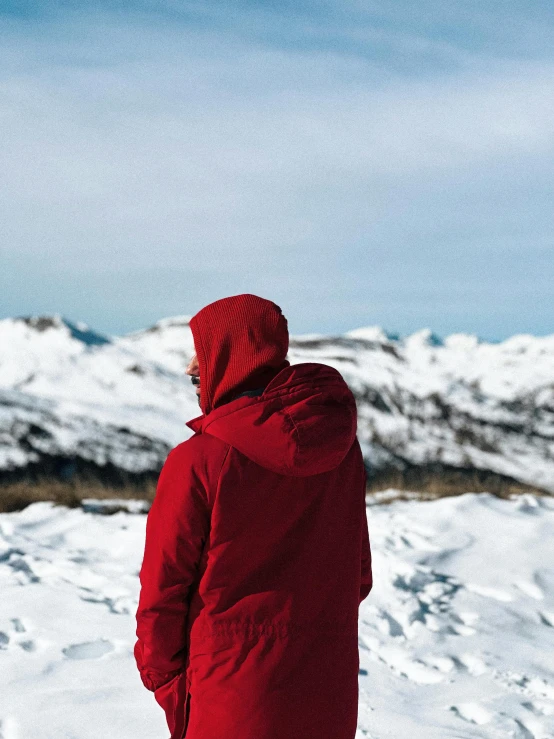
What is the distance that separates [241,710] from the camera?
1718 mm

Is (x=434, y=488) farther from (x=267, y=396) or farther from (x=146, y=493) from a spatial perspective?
(x=267, y=396)

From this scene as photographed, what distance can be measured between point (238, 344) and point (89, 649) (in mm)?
2857

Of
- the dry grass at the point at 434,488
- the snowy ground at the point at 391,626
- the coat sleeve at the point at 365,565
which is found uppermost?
the coat sleeve at the point at 365,565

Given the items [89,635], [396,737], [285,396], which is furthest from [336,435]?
[89,635]

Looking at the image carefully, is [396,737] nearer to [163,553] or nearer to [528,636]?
[528,636]

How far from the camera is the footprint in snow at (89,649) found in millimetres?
3865

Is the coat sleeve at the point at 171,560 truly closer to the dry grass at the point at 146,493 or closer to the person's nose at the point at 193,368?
the person's nose at the point at 193,368

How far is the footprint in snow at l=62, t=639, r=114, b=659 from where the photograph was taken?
387cm

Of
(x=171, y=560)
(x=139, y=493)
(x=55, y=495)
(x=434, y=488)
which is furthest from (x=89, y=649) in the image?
(x=434, y=488)

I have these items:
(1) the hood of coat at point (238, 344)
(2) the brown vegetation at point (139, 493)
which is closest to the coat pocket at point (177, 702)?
(1) the hood of coat at point (238, 344)

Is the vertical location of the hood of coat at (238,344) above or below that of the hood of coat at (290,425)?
above

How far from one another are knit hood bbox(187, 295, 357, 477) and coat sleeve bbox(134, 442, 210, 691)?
138 mm

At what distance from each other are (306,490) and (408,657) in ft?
9.65

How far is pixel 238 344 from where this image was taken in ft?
5.75
